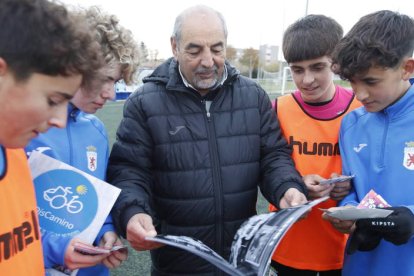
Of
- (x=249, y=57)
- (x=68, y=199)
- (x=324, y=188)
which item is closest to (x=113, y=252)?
(x=68, y=199)

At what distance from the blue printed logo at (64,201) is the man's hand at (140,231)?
0.16 meters

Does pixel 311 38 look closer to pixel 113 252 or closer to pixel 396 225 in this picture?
pixel 396 225

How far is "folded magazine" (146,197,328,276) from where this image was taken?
3.58 ft

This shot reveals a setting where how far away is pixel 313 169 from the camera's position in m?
1.98

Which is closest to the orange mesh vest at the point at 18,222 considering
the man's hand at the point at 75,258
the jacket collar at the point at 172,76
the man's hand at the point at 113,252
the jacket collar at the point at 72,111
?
the man's hand at the point at 75,258

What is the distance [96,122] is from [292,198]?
95cm

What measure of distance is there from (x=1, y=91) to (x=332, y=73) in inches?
64.0

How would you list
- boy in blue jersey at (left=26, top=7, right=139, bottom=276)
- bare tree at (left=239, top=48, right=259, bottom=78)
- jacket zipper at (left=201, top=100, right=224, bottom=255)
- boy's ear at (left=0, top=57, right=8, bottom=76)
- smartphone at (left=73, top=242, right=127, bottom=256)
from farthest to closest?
bare tree at (left=239, top=48, right=259, bottom=78) < jacket zipper at (left=201, top=100, right=224, bottom=255) < boy in blue jersey at (left=26, top=7, right=139, bottom=276) < smartphone at (left=73, top=242, right=127, bottom=256) < boy's ear at (left=0, top=57, right=8, bottom=76)

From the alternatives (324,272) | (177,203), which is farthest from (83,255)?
(324,272)

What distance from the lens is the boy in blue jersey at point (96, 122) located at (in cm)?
157

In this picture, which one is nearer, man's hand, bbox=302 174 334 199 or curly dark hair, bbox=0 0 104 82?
curly dark hair, bbox=0 0 104 82

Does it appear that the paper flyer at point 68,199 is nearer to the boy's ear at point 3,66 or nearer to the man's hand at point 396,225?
the boy's ear at point 3,66

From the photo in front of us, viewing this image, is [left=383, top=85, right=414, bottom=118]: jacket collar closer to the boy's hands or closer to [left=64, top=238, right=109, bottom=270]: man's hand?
the boy's hands

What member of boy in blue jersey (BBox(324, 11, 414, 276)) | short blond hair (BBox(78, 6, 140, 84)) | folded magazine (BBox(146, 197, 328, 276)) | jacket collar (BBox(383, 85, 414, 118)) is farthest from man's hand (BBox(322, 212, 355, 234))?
short blond hair (BBox(78, 6, 140, 84))
